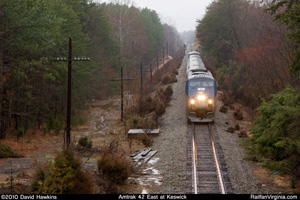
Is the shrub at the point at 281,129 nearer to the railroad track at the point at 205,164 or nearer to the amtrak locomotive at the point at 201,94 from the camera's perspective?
the railroad track at the point at 205,164

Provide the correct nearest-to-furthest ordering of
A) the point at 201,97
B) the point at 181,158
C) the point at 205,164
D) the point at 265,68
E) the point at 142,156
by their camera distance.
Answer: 1. the point at 205,164
2. the point at 181,158
3. the point at 142,156
4. the point at 201,97
5. the point at 265,68

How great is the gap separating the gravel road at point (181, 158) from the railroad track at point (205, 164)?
26cm

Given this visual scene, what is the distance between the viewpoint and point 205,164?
15.0m

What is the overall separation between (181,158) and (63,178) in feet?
24.4

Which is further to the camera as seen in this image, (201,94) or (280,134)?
(201,94)

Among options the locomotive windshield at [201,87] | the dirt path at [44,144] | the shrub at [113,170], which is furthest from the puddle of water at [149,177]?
the locomotive windshield at [201,87]

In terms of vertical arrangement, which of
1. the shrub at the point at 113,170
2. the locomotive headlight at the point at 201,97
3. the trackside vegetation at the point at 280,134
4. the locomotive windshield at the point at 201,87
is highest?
the locomotive windshield at the point at 201,87

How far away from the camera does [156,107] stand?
3088cm

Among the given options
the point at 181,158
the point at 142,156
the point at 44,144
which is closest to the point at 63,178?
the point at 181,158

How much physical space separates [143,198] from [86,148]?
1151cm

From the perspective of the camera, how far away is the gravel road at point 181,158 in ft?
40.0

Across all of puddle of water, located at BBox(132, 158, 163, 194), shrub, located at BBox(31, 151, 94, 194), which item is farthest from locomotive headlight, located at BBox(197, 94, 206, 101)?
shrub, located at BBox(31, 151, 94, 194)

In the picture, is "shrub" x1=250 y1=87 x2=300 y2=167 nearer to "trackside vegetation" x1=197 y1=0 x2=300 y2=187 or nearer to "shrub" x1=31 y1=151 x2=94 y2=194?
"trackside vegetation" x1=197 y1=0 x2=300 y2=187

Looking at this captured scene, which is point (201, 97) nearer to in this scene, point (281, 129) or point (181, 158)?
point (181, 158)
